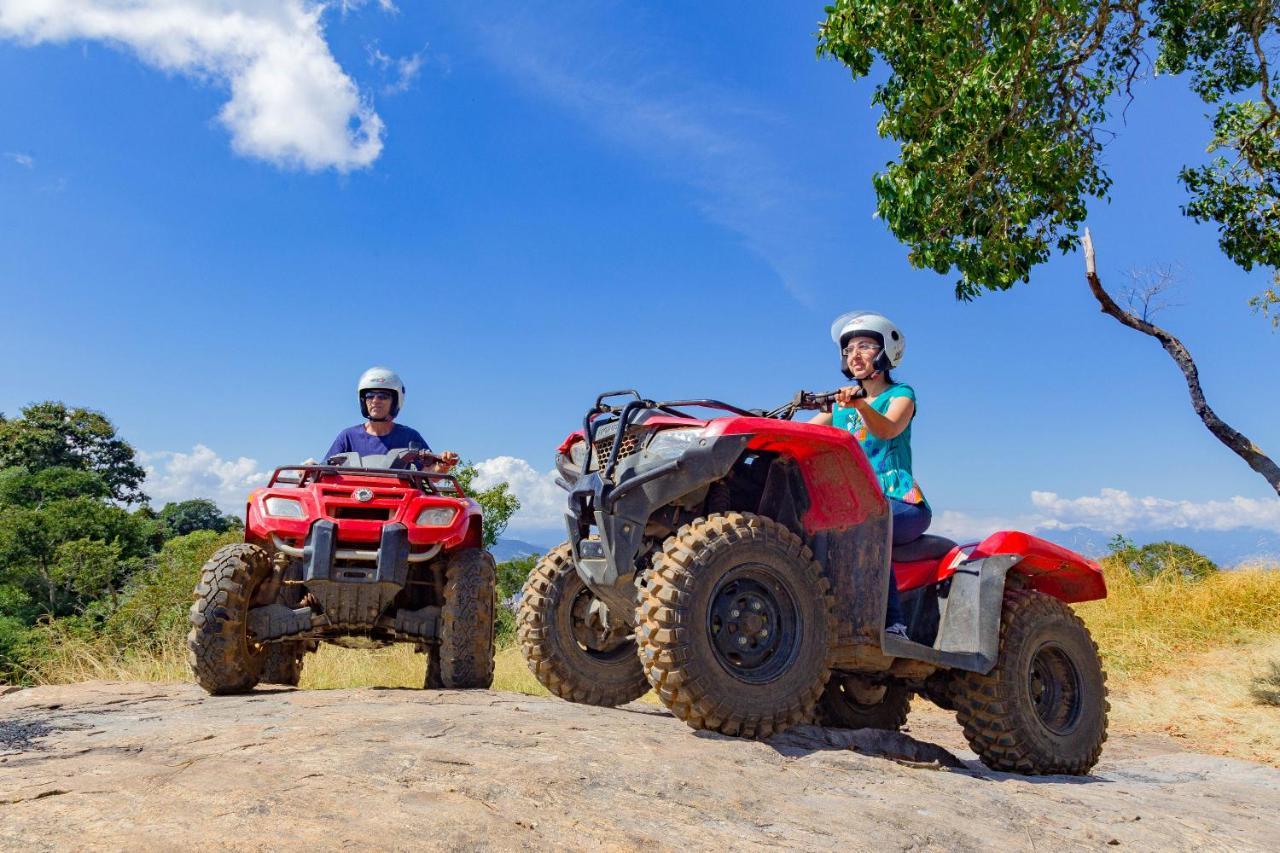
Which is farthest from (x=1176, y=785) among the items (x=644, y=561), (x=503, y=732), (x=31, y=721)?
(x=31, y=721)

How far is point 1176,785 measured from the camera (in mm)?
4812

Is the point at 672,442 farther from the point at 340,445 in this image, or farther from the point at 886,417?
the point at 340,445

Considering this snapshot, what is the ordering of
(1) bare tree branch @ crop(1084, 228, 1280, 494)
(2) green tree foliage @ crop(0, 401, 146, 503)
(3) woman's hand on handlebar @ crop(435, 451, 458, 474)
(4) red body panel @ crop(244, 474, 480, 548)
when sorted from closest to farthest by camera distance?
(4) red body panel @ crop(244, 474, 480, 548)
(3) woman's hand on handlebar @ crop(435, 451, 458, 474)
(1) bare tree branch @ crop(1084, 228, 1280, 494)
(2) green tree foliage @ crop(0, 401, 146, 503)

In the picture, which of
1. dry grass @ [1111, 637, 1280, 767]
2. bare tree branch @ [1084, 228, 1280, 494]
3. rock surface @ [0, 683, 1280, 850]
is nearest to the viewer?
rock surface @ [0, 683, 1280, 850]

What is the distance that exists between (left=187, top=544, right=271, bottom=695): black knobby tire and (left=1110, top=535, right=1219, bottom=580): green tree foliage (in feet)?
43.0

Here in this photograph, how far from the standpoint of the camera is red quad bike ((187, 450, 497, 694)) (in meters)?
5.68

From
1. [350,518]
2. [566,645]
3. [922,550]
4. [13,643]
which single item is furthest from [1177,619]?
[13,643]

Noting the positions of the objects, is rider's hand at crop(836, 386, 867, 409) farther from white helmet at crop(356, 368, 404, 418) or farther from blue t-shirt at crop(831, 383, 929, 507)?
white helmet at crop(356, 368, 404, 418)

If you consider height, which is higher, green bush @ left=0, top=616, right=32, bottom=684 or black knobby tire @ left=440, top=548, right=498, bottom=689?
black knobby tire @ left=440, top=548, right=498, bottom=689

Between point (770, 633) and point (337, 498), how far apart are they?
3.31 meters

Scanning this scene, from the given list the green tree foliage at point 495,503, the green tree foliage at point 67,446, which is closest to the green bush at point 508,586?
the green tree foliage at point 495,503

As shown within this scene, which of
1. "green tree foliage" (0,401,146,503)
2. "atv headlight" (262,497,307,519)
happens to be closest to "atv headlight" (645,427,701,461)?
"atv headlight" (262,497,307,519)

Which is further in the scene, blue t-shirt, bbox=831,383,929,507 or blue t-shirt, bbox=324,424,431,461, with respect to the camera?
blue t-shirt, bbox=324,424,431,461

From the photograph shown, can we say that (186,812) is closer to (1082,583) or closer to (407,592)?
(407,592)
